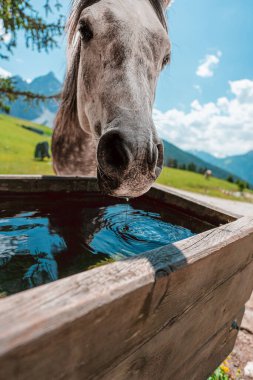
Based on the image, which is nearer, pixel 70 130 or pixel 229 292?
pixel 229 292

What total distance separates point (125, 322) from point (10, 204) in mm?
1635

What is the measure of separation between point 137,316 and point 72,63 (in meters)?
2.57

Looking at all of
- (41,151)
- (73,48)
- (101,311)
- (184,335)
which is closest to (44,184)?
(73,48)

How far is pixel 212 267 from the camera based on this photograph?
112cm

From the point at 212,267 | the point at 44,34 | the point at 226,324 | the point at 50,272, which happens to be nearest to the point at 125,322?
the point at 212,267

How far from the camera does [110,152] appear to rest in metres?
1.23

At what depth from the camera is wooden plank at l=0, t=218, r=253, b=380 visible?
0.51 metres

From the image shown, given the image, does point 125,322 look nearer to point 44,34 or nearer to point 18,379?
point 18,379

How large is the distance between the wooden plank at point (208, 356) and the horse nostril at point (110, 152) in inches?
39.3

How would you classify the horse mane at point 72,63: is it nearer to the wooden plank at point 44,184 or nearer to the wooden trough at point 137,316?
the wooden plank at point 44,184

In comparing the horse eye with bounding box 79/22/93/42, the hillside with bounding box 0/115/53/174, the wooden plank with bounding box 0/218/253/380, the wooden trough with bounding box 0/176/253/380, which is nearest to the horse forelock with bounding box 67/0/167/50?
the horse eye with bounding box 79/22/93/42

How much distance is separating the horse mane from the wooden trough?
196cm

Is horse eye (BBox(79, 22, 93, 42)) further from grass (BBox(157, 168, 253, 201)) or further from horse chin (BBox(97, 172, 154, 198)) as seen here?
grass (BBox(157, 168, 253, 201))

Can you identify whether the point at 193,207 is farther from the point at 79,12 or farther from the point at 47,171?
the point at 47,171
